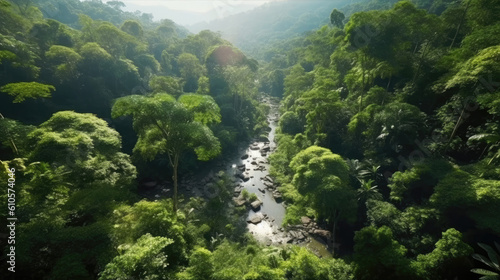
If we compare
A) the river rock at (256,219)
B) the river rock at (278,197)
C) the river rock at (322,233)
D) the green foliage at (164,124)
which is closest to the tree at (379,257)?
the river rock at (322,233)

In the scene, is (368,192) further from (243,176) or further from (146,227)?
(146,227)

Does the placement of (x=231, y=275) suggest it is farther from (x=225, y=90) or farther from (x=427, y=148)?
(x=225, y=90)

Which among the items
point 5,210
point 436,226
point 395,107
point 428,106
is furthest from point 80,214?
point 428,106

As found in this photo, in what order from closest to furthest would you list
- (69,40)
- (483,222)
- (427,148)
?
(483,222), (427,148), (69,40)

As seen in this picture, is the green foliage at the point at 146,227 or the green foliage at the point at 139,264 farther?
the green foliage at the point at 146,227

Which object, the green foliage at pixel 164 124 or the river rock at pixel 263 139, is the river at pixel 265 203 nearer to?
the river rock at pixel 263 139

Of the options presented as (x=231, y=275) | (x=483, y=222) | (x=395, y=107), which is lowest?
(x=231, y=275)

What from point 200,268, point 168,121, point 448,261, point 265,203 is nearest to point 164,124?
A: point 168,121
